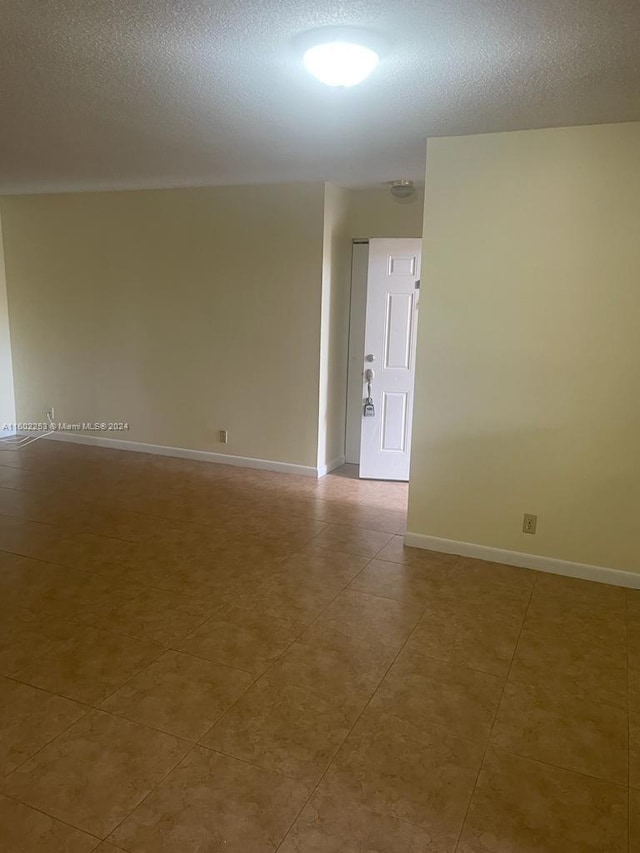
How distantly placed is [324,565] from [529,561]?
1.20 meters

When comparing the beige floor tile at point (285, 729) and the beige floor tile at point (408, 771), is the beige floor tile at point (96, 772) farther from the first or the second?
the beige floor tile at point (408, 771)

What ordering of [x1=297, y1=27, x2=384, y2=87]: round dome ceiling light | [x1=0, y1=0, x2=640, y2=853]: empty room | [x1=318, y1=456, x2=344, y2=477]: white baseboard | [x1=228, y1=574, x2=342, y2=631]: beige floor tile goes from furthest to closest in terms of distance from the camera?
[x1=318, y1=456, x2=344, y2=477]: white baseboard → [x1=228, y1=574, x2=342, y2=631]: beige floor tile → [x1=297, y1=27, x2=384, y2=87]: round dome ceiling light → [x1=0, y1=0, x2=640, y2=853]: empty room

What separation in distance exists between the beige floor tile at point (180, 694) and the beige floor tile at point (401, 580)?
1.00 metres

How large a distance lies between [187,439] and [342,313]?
1.87m

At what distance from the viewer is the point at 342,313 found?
5.40 meters

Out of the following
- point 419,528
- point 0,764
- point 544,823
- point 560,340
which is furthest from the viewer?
point 419,528

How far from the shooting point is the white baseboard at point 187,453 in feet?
17.5

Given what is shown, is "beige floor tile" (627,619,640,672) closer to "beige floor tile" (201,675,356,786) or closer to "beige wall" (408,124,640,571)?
"beige wall" (408,124,640,571)

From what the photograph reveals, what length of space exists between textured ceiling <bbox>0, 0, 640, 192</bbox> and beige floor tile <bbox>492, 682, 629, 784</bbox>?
240 centimetres

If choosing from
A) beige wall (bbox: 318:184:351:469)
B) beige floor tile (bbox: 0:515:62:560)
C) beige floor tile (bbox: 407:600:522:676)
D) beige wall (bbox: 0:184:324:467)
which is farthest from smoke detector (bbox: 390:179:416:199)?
beige floor tile (bbox: 0:515:62:560)

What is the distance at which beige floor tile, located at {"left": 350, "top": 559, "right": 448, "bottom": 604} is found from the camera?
126 inches

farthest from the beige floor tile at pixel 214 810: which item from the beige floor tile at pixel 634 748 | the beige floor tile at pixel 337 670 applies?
the beige floor tile at pixel 634 748

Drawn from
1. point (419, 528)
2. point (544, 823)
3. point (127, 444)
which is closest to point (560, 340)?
point (419, 528)

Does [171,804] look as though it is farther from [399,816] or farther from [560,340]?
[560,340]
